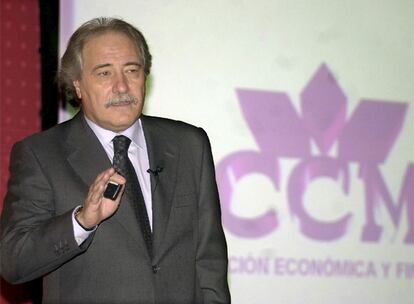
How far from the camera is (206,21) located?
12.0 ft

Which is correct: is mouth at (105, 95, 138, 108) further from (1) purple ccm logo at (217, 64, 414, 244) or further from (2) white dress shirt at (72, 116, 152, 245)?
(1) purple ccm logo at (217, 64, 414, 244)

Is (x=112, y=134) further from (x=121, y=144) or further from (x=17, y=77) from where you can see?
(x=17, y=77)

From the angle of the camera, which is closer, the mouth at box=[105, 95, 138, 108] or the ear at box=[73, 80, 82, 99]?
the mouth at box=[105, 95, 138, 108]

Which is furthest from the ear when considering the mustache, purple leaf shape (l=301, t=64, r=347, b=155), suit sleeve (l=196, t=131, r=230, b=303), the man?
purple leaf shape (l=301, t=64, r=347, b=155)

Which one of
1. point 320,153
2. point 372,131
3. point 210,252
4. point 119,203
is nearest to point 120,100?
point 119,203

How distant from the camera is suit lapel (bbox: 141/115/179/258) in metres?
2.39

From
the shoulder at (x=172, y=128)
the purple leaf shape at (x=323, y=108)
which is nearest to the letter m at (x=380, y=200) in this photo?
the purple leaf shape at (x=323, y=108)

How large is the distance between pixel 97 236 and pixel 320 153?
1847 mm

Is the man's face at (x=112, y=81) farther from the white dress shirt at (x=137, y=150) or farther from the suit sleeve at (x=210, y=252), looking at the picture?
the suit sleeve at (x=210, y=252)

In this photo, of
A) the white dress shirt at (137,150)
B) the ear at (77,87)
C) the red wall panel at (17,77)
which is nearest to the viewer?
the white dress shirt at (137,150)

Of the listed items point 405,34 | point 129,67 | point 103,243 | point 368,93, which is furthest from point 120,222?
point 405,34

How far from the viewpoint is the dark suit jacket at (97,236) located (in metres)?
2.23

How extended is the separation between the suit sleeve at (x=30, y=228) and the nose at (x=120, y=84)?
14.1 inches

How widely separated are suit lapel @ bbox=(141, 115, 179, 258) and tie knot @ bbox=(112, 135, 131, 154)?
A: 0.11 meters
